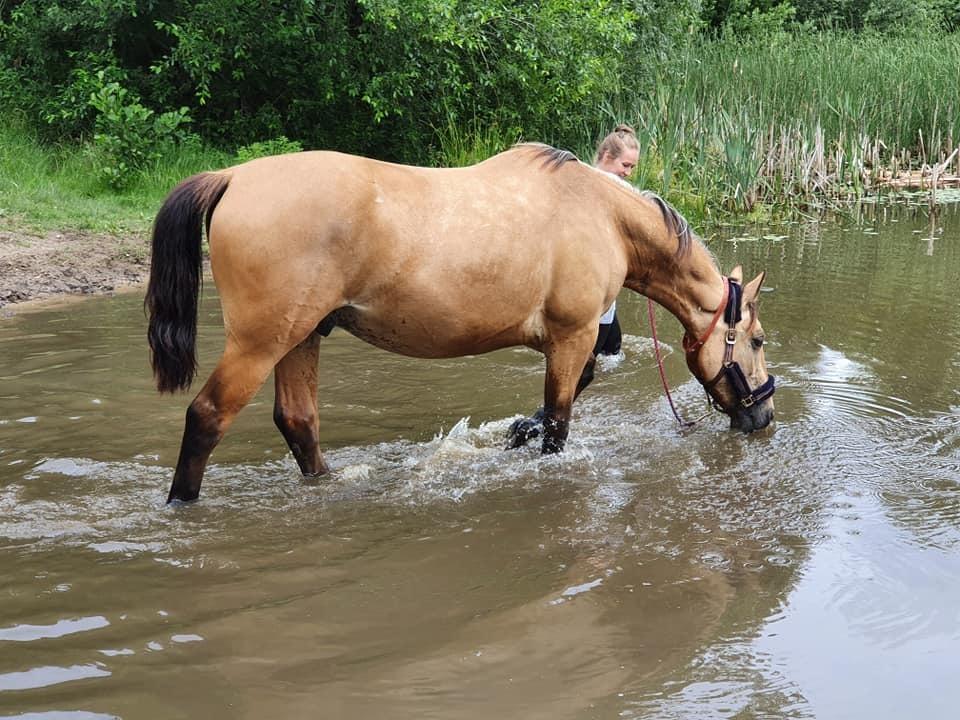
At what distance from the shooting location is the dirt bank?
27.9 feet

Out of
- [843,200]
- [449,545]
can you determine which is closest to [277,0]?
[843,200]

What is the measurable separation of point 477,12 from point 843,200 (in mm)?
6127

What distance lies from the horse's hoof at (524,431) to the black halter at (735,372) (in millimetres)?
1001

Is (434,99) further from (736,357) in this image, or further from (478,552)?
(478,552)

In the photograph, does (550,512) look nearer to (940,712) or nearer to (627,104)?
(940,712)

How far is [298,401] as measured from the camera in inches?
195

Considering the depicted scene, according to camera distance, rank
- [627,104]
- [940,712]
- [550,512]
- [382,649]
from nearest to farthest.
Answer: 1. [940,712]
2. [382,649]
3. [550,512]
4. [627,104]

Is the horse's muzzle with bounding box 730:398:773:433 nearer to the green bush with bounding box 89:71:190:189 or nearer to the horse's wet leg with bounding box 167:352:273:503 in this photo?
the horse's wet leg with bounding box 167:352:273:503

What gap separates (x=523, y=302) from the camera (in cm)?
480

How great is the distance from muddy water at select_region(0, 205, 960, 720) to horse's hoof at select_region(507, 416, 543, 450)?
0.14 meters

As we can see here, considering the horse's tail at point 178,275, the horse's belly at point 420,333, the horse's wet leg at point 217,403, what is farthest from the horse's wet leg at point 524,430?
the horse's tail at point 178,275

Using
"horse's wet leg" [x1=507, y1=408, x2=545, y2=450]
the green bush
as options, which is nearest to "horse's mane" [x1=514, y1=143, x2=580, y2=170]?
"horse's wet leg" [x1=507, y1=408, x2=545, y2=450]

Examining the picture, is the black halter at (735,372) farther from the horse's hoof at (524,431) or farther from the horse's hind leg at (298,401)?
the horse's hind leg at (298,401)

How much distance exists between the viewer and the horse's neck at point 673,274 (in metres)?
5.31
